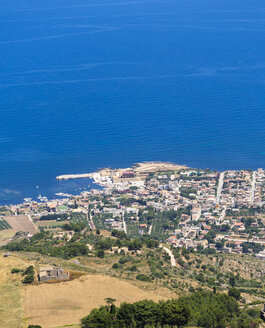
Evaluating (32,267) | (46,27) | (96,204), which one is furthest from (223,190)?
(46,27)

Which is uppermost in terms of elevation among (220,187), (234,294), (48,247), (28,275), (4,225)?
(220,187)

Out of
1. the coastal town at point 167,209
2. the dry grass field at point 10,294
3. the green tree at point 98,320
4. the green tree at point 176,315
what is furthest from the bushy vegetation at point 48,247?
the green tree at point 176,315

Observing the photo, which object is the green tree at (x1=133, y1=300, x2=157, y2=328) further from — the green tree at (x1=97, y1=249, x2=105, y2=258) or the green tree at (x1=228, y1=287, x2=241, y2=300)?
the green tree at (x1=97, y1=249, x2=105, y2=258)

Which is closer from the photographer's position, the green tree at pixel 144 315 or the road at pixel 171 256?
the green tree at pixel 144 315

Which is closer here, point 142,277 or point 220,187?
point 142,277

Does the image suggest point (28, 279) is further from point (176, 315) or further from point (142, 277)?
point (176, 315)

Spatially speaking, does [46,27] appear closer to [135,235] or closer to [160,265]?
[135,235]

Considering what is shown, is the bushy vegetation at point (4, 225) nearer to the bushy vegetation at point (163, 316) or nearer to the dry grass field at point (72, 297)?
the dry grass field at point (72, 297)

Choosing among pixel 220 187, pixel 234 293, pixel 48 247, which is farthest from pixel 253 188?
pixel 234 293

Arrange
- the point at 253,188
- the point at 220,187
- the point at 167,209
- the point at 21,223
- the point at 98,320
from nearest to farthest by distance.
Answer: the point at 98,320
the point at 21,223
the point at 167,209
the point at 253,188
the point at 220,187
